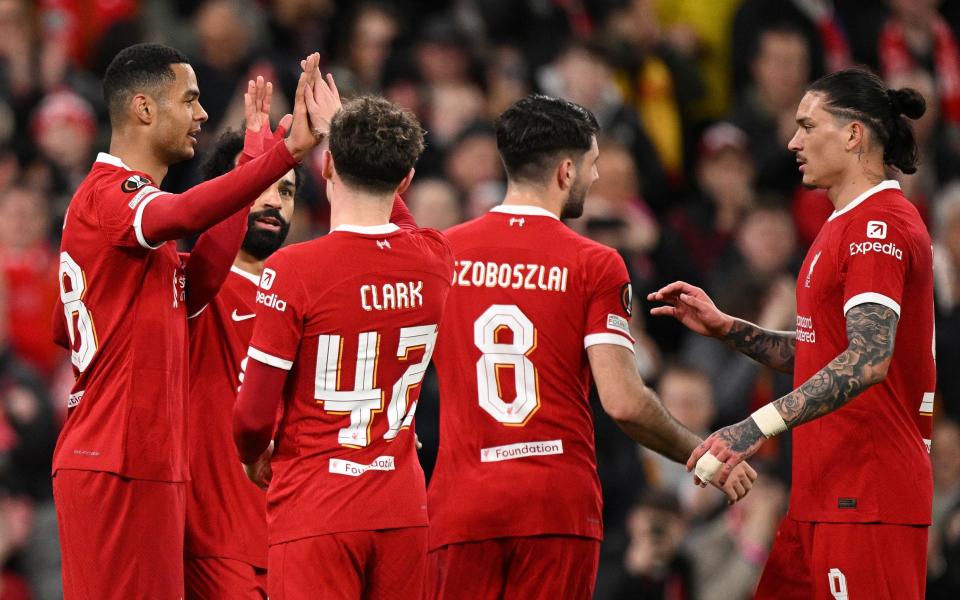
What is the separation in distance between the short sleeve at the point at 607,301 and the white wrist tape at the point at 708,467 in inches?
28.0

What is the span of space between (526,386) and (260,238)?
1390 millimetres

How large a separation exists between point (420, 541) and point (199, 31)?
8.11 m

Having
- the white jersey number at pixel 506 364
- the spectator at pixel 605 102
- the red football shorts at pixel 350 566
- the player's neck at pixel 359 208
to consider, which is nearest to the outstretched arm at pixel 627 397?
the white jersey number at pixel 506 364

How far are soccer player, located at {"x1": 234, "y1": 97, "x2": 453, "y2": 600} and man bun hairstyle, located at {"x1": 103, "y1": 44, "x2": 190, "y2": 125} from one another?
36.7 inches

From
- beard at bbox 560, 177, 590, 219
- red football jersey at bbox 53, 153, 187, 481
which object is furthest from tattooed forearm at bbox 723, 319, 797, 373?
red football jersey at bbox 53, 153, 187, 481

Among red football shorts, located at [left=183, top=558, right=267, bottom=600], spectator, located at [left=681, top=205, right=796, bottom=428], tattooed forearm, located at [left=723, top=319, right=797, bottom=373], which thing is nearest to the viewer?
red football shorts, located at [left=183, top=558, right=267, bottom=600]

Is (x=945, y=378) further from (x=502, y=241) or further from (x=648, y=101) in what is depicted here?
(x=502, y=241)

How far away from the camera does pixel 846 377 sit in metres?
5.90

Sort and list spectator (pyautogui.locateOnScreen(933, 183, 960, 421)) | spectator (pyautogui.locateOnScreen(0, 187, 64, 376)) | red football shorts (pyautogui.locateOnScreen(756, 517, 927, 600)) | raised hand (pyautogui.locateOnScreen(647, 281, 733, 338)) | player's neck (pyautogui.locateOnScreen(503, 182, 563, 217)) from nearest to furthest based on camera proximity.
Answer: red football shorts (pyautogui.locateOnScreen(756, 517, 927, 600))
player's neck (pyautogui.locateOnScreen(503, 182, 563, 217))
raised hand (pyautogui.locateOnScreen(647, 281, 733, 338))
spectator (pyautogui.locateOnScreen(933, 183, 960, 421))
spectator (pyautogui.locateOnScreen(0, 187, 64, 376))

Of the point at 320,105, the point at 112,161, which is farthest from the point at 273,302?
the point at 112,161

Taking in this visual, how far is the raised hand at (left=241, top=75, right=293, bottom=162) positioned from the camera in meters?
6.42

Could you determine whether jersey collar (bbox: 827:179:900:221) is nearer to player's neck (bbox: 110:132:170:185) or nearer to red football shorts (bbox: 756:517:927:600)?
red football shorts (bbox: 756:517:927:600)

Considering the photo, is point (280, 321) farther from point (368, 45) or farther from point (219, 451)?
point (368, 45)

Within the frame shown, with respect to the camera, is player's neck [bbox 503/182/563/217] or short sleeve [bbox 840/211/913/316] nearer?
short sleeve [bbox 840/211/913/316]
